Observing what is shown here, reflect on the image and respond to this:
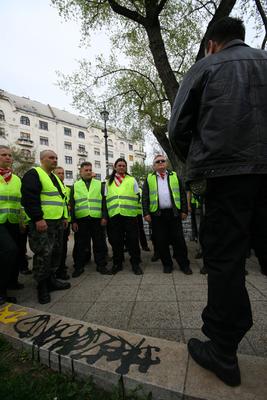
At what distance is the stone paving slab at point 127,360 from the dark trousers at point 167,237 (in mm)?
2475

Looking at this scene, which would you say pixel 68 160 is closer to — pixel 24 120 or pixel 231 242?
pixel 24 120

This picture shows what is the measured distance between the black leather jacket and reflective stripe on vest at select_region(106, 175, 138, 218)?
3162 mm

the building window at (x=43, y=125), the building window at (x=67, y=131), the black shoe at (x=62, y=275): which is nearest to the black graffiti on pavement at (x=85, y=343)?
the black shoe at (x=62, y=275)

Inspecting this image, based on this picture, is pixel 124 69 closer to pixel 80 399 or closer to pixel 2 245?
pixel 2 245

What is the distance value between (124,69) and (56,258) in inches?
536

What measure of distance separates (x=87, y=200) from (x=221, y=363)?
3.70m

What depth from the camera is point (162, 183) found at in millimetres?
4801

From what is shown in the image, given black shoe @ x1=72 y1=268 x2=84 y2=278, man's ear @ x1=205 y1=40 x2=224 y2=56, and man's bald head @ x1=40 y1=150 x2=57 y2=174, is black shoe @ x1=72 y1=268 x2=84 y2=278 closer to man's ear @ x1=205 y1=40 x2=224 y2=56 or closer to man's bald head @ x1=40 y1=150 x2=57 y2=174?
man's bald head @ x1=40 y1=150 x2=57 y2=174

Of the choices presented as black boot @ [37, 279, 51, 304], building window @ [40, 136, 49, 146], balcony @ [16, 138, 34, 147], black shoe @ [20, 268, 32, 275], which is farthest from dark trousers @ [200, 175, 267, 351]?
building window @ [40, 136, 49, 146]

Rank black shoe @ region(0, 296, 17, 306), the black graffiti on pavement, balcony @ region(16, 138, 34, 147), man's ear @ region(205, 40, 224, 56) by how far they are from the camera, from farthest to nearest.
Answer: balcony @ region(16, 138, 34, 147) < black shoe @ region(0, 296, 17, 306) < the black graffiti on pavement < man's ear @ region(205, 40, 224, 56)

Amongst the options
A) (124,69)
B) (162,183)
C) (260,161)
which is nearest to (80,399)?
(260,161)

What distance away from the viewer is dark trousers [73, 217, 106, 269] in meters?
4.91

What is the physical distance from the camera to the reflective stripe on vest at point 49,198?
3.75 metres

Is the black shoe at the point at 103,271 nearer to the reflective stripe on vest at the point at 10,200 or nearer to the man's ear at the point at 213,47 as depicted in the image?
the reflective stripe on vest at the point at 10,200
